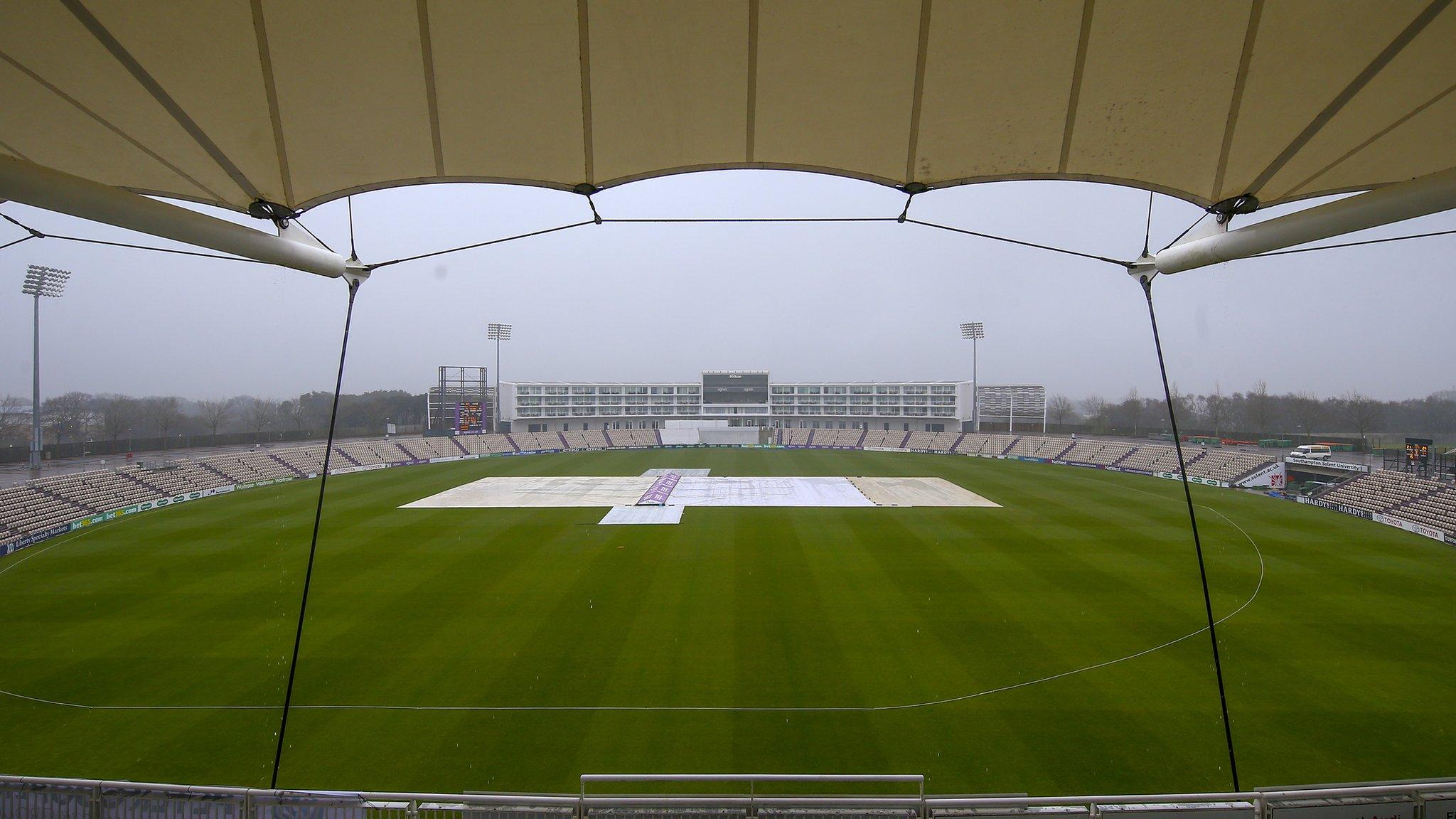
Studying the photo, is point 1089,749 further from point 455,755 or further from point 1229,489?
point 1229,489

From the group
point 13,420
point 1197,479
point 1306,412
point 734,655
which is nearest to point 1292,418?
point 1306,412

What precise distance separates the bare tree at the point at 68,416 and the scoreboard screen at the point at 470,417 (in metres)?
27.2

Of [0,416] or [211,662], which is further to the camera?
[0,416]

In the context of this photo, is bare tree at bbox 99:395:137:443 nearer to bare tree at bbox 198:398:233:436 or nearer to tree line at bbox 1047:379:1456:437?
bare tree at bbox 198:398:233:436

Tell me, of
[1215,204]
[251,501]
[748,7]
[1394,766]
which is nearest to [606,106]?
[748,7]

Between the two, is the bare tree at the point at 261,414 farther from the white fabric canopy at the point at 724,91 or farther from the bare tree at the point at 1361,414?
the bare tree at the point at 1361,414

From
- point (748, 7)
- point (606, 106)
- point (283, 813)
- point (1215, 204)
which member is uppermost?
point (748, 7)

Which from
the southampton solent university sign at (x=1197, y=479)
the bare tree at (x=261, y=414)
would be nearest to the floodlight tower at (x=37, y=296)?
the bare tree at (x=261, y=414)

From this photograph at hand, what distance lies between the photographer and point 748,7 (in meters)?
3.24

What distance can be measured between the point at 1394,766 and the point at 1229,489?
→ 29.8 metres

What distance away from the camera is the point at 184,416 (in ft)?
185

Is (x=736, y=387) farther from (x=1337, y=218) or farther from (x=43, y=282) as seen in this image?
(x=1337, y=218)

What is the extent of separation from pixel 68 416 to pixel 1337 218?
67545 millimetres

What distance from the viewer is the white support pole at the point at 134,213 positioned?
2900 mm
